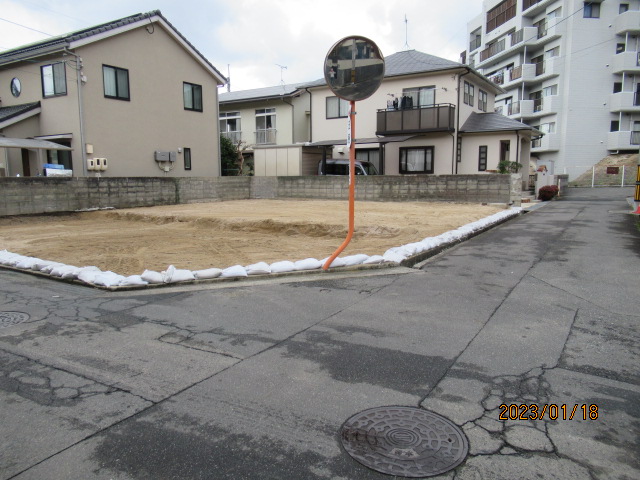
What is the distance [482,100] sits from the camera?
25688 millimetres

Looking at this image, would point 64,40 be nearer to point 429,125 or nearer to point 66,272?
point 66,272

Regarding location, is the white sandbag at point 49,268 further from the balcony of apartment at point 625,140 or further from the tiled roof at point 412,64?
the balcony of apartment at point 625,140

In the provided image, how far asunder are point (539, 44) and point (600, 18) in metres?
4.34

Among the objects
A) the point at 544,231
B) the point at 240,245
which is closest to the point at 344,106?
the point at 544,231

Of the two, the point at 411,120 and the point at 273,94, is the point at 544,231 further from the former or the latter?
the point at 273,94

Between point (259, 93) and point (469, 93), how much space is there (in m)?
13.4

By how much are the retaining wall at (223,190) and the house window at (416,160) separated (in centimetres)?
708

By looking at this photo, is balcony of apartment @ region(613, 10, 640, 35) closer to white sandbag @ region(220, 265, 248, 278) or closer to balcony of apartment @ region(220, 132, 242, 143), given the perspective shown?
balcony of apartment @ region(220, 132, 242, 143)

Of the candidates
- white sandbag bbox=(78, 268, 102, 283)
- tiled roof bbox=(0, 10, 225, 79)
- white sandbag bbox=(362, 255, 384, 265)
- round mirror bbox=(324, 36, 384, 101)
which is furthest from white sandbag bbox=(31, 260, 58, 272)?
tiled roof bbox=(0, 10, 225, 79)

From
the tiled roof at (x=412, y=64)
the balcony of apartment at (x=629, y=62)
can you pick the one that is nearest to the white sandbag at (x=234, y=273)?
the tiled roof at (x=412, y=64)

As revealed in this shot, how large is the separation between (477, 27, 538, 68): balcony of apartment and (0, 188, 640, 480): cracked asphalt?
35.7 metres

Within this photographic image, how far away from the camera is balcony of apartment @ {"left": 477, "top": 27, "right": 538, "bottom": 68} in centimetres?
3506

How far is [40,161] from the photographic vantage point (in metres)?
17.6

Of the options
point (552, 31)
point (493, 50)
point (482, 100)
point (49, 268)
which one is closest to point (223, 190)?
point (49, 268)
